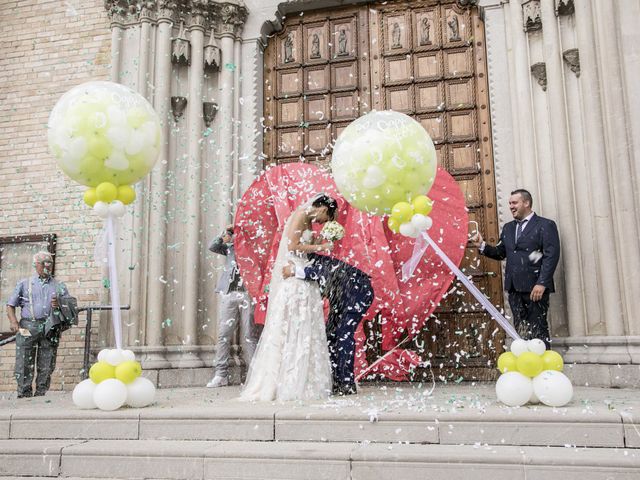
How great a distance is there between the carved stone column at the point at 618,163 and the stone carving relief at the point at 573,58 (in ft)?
1.09

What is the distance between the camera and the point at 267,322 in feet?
17.2

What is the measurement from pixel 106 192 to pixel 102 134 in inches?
16.1

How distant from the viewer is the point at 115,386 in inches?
176

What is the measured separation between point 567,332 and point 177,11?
5648 millimetres

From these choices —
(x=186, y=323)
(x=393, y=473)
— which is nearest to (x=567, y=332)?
(x=393, y=473)

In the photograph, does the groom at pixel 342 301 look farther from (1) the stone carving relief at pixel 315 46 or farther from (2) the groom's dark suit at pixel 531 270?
(1) the stone carving relief at pixel 315 46

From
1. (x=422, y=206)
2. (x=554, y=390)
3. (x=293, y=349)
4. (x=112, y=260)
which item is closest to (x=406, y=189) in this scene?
(x=422, y=206)

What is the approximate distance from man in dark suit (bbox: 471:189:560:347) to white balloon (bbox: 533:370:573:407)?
1.63 m

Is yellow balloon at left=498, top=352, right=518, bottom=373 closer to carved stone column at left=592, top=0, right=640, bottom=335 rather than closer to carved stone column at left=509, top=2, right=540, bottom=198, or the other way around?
carved stone column at left=592, top=0, right=640, bottom=335

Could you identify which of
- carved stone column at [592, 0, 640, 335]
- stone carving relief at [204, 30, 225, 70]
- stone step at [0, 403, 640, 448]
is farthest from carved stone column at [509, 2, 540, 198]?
stone carving relief at [204, 30, 225, 70]

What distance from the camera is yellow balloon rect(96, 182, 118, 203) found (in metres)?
4.33

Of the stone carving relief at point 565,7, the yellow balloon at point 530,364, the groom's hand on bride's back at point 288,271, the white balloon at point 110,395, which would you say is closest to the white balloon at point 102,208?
the white balloon at point 110,395

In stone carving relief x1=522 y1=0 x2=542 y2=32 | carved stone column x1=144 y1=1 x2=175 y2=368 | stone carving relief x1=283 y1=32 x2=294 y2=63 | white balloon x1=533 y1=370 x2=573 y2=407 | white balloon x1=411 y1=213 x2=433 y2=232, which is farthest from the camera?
stone carving relief x1=283 y1=32 x2=294 y2=63

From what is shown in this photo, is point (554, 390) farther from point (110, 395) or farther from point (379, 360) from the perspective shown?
point (110, 395)
